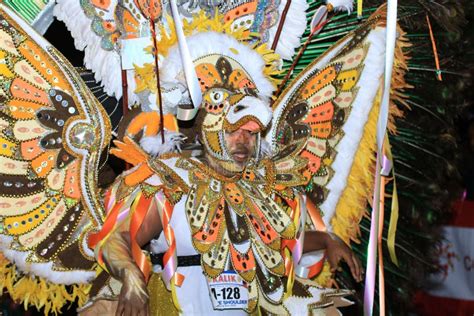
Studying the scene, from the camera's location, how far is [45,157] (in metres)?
4.29

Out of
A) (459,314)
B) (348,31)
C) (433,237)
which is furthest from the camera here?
(459,314)

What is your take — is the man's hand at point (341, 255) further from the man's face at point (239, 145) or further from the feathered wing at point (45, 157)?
the feathered wing at point (45, 157)

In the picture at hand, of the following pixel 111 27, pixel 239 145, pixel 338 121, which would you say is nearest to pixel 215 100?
pixel 239 145

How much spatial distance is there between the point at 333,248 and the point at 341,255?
5cm

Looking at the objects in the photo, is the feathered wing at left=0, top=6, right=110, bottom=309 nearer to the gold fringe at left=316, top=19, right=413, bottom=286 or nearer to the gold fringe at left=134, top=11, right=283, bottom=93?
the gold fringe at left=134, top=11, right=283, bottom=93

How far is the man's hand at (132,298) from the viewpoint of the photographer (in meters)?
3.88

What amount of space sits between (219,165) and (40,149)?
0.77 metres

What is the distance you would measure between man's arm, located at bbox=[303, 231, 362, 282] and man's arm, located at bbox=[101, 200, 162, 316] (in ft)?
2.63

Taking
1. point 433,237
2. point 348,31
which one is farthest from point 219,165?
point 433,237

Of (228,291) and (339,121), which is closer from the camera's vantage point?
(228,291)

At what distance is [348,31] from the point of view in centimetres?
502

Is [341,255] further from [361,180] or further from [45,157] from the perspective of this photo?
[45,157]

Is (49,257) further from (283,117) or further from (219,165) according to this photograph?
(283,117)

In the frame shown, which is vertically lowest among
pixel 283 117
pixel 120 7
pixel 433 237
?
pixel 433 237
